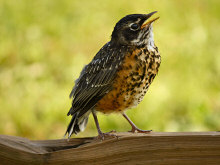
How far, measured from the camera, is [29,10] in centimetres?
686

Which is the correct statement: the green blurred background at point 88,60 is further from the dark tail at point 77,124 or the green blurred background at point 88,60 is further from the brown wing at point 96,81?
the dark tail at point 77,124

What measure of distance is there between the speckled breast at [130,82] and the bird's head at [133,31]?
0.25ft

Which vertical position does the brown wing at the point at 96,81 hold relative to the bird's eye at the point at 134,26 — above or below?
below

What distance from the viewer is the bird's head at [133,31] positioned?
117 inches

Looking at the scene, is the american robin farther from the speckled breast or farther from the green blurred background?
the green blurred background

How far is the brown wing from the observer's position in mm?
3025

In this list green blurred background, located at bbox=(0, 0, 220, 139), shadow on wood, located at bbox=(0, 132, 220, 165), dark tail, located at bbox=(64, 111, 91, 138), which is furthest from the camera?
green blurred background, located at bbox=(0, 0, 220, 139)

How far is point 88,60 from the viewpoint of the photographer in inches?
221

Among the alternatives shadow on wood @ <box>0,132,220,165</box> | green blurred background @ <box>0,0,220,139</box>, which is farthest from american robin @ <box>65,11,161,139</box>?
green blurred background @ <box>0,0,220,139</box>

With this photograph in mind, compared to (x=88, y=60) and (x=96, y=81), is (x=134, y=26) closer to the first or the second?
(x=96, y=81)

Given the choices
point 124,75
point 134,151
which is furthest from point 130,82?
point 134,151

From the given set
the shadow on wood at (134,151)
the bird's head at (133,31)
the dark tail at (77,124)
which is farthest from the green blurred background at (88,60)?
the shadow on wood at (134,151)

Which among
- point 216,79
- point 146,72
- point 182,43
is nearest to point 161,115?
point 216,79

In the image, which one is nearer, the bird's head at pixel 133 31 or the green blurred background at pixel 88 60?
the bird's head at pixel 133 31
